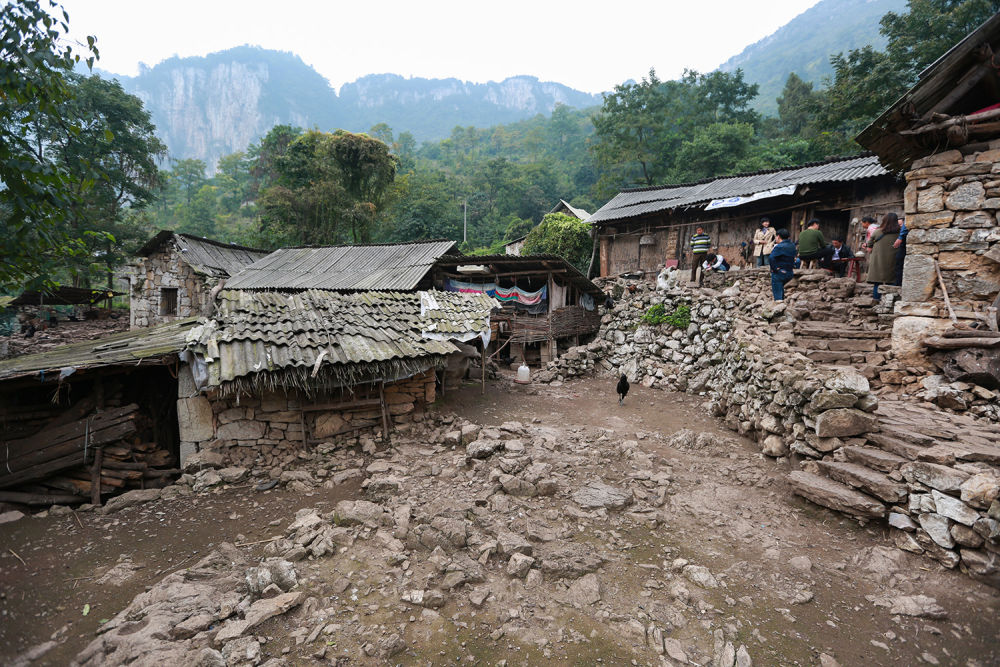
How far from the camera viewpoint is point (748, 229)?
623 inches

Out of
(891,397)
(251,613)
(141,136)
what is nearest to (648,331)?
(891,397)

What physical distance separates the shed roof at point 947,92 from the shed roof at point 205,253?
2309 centimetres

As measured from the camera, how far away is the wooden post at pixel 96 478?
6.31 meters

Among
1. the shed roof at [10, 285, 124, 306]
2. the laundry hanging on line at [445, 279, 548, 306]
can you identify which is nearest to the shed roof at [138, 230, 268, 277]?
the shed roof at [10, 285, 124, 306]

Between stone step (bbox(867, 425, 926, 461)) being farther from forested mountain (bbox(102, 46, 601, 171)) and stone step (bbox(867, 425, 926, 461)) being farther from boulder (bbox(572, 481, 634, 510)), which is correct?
Result: forested mountain (bbox(102, 46, 601, 171))

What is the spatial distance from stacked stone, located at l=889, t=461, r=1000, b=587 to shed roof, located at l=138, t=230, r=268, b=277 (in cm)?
2317

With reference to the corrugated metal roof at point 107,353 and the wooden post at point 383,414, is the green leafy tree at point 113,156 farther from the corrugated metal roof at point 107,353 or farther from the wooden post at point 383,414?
the wooden post at point 383,414

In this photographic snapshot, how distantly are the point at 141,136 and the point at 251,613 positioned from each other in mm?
34162

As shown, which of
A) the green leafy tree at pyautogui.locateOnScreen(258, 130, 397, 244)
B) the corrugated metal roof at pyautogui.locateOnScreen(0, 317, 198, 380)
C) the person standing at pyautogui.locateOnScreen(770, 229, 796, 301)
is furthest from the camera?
the green leafy tree at pyautogui.locateOnScreen(258, 130, 397, 244)

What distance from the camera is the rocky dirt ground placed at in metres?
3.20

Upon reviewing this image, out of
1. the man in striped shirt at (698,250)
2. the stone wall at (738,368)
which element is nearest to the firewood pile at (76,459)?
the stone wall at (738,368)

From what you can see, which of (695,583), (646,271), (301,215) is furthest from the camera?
(301,215)

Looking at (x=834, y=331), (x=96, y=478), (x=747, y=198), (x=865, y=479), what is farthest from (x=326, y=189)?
(x=865, y=479)

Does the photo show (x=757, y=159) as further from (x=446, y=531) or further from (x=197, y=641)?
(x=197, y=641)
